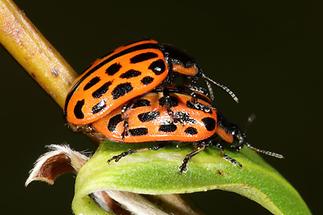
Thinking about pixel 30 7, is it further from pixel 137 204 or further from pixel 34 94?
pixel 137 204

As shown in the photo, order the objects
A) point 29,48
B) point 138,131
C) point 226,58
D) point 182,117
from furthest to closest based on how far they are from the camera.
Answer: point 226,58 < point 182,117 < point 138,131 < point 29,48

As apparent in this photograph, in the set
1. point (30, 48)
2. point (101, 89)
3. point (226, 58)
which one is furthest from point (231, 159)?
point (226, 58)

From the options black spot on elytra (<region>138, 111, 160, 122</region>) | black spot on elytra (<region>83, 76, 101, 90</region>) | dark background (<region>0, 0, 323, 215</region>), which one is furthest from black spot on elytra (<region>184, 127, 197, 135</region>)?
dark background (<region>0, 0, 323, 215</region>)

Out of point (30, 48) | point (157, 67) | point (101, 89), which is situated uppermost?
point (30, 48)

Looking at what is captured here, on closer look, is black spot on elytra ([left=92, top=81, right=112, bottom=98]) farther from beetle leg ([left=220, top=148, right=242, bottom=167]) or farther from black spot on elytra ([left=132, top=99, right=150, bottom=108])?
beetle leg ([left=220, top=148, right=242, bottom=167])

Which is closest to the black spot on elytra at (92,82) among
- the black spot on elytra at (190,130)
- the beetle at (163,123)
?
the beetle at (163,123)

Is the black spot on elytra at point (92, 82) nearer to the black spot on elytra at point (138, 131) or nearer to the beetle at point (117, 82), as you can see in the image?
the beetle at point (117, 82)

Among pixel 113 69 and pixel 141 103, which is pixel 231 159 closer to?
pixel 141 103
